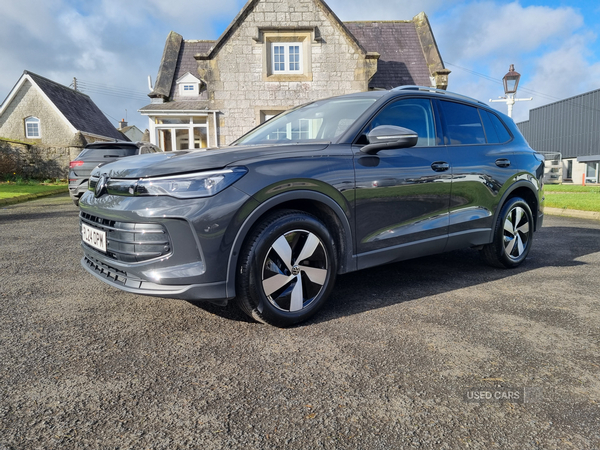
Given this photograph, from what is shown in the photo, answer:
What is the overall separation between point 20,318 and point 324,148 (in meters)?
2.47

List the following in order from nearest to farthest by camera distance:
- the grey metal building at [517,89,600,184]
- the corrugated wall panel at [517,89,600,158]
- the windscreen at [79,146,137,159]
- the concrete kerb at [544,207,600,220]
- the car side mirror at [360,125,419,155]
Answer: the car side mirror at [360,125,419,155] < the concrete kerb at [544,207,600,220] < the windscreen at [79,146,137,159] < the grey metal building at [517,89,600,184] < the corrugated wall panel at [517,89,600,158]

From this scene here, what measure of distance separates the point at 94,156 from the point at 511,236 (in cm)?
928

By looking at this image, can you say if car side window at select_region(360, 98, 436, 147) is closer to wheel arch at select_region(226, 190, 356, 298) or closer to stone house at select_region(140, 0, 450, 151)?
wheel arch at select_region(226, 190, 356, 298)

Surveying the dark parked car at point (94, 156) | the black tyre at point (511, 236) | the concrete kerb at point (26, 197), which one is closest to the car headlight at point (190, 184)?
the black tyre at point (511, 236)

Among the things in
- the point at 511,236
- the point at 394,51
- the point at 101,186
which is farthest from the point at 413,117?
the point at 394,51

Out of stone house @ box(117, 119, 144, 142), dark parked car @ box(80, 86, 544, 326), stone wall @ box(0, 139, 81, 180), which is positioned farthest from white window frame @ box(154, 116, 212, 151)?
stone house @ box(117, 119, 144, 142)

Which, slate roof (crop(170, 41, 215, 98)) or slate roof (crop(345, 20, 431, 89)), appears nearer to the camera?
slate roof (crop(345, 20, 431, 89))

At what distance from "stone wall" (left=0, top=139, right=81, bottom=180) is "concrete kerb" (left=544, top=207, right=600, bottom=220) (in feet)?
66.4

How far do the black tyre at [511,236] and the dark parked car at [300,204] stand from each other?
0.50 ft

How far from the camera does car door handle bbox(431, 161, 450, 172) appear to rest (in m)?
3.77

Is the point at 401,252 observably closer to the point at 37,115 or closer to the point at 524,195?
the point at 524,195

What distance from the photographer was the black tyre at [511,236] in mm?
4535

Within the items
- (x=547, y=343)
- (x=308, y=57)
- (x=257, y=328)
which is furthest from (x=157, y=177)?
(x=308, y=57)

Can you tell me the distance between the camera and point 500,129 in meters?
4.70
